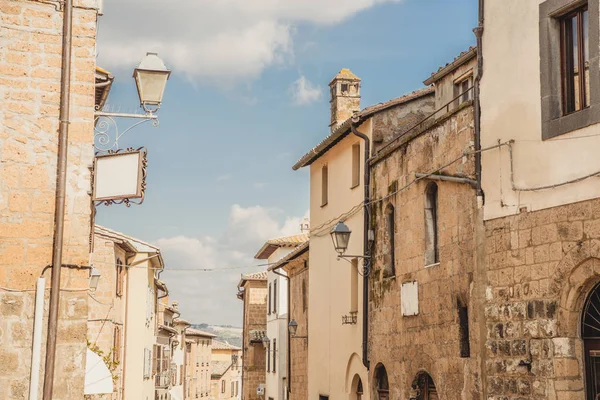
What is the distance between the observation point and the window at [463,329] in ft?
48.1

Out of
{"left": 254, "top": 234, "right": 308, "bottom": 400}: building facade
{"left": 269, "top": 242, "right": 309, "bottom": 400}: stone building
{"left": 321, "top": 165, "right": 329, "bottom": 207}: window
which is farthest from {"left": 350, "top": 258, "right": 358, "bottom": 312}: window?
{"left": 254, "top": 234, "right": 308, "bottom": 400}: building facade

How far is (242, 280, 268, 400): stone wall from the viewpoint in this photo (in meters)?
47.7

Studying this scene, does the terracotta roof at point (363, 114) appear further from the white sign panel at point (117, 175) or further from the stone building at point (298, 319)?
the white sign panel at point (117, 175)

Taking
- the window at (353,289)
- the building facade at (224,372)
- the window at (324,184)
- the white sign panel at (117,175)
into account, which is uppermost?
the window at (324,184)

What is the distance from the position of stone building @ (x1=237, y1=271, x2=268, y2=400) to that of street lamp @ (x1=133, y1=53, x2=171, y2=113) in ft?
118

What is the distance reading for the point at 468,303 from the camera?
47.5 ft

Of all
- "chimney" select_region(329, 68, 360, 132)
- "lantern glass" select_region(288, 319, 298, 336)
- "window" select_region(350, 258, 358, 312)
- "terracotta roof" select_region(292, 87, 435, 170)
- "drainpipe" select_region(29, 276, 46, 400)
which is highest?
"chimney" select_region(329, 68, 360, 132)

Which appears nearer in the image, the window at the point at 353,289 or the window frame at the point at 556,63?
the window frame at the point at 556,63

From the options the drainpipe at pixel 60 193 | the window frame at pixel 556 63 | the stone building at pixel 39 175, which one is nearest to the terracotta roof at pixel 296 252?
the window frame at pixel 556 63

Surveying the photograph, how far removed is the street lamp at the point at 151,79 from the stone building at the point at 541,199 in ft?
Result: 16.4

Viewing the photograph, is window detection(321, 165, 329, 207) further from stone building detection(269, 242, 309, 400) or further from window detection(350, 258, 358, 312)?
window detection(350, 258, 358, 312)

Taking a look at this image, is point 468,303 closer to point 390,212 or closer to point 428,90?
point 390,212

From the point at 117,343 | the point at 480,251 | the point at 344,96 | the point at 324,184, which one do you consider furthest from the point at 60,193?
the point at 117,343

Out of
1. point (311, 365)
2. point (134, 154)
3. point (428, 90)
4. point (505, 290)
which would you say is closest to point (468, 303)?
point (505, 290)
